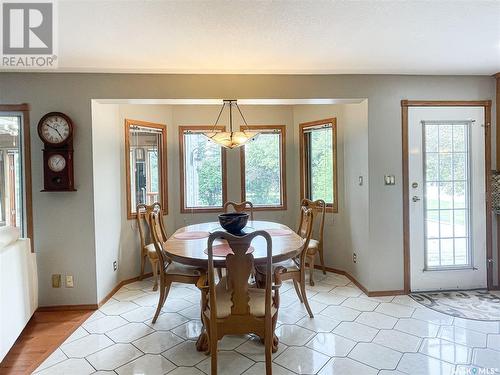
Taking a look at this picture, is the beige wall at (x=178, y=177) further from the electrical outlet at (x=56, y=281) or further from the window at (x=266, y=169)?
the electrical outlet at (x=56, y=281)

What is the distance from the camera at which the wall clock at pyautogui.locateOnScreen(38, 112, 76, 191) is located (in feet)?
9.71

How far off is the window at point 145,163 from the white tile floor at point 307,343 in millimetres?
1420

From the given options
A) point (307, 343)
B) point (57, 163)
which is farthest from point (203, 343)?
point (57, 163)

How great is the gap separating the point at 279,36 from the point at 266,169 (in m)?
2.44

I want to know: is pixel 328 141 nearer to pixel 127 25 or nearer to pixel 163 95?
pixel 163 95

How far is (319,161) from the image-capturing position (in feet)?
14.4

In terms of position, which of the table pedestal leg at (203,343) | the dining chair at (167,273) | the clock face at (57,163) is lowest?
the table pedestal leg at (203,343)

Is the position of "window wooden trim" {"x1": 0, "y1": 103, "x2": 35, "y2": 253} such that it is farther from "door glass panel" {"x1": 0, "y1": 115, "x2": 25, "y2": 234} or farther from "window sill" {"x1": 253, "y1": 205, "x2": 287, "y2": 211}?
"window sill" {"x1": 253, "y1": 205, "x2": 287, "y2": 211}

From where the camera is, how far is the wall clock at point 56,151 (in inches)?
117

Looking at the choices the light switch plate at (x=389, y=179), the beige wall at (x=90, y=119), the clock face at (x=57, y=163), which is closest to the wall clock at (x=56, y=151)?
the clock face at (x=57, y=163)

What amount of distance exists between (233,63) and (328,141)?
6.17 ft

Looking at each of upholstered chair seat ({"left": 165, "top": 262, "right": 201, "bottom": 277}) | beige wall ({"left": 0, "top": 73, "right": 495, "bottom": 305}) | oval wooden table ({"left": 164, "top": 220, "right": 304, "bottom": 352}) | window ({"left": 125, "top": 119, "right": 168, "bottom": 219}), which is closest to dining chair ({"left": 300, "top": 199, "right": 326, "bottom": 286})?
beige wall ({"left": 0, "top": 73, "right": 495, "bottom": 305})

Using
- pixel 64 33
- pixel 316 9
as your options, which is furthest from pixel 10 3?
pixel 316 9

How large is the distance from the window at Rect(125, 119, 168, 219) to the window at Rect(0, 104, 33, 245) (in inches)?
42.7
